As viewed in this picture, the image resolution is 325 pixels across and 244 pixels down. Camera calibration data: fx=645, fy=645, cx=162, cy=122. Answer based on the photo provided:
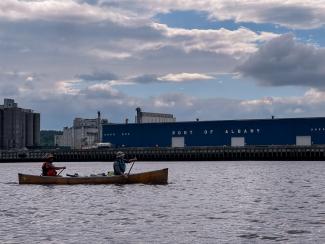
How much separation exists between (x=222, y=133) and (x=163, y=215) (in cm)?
12915

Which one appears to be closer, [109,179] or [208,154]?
[109,179]

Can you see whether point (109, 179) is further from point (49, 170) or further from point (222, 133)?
point (222, 133)

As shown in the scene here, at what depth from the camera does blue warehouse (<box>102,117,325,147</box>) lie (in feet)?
504

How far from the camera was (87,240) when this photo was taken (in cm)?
2830

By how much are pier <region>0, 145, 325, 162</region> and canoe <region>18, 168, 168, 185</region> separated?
91.1 meters

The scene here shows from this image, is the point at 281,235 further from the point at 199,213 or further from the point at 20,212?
the point at 20,212

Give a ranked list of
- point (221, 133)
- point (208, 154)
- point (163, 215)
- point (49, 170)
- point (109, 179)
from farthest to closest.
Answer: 1. point (221, 133)
2. point (208, 154)
3. point (49, 170)
4. point (109, 179)
5. point (163, 215)

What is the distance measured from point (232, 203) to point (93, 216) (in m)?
11.1

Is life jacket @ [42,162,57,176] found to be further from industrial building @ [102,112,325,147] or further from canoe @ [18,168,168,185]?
industrial building @ [102,112,325,147]

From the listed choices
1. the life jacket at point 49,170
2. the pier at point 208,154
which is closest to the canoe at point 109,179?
the life jacket at point 49,170

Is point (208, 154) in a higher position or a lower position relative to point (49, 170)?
higher

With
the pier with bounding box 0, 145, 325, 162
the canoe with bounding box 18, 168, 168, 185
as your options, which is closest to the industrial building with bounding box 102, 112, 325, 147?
the pier with bounding box 0, 145, 325, 162

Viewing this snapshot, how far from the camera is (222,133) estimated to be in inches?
6496

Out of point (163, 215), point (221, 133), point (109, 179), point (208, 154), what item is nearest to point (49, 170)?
point (109, 179)
